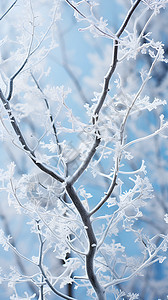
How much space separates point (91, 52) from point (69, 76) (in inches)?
7.3

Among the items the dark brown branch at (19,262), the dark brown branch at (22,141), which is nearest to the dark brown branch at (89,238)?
the dark brown branch at (22,141)

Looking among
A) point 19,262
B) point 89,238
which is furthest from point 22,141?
point 19,262

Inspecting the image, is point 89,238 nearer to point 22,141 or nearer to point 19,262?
point 22,141

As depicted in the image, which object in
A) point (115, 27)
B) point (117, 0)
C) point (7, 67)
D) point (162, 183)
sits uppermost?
point (117, 0)

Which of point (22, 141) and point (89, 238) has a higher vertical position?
point (22, 141)

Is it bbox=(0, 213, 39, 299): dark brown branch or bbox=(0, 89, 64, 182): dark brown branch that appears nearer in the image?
bbox=(0, 89, 64, 182): dark brown branch

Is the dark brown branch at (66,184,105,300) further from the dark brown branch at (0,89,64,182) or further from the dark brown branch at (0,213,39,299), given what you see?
the dark brown branch at (0,213,39,299)

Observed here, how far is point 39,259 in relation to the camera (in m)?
1.13

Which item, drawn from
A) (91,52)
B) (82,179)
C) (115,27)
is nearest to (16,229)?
(82,179)

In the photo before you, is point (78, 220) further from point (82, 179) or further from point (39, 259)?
point (82, 179)

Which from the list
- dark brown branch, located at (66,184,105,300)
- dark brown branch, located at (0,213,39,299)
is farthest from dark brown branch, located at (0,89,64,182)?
dark brown branch, located at (0,213,39,299)

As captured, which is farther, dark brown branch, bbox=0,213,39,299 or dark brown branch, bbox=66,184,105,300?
dark brown branch, bbox=0,213,39,299

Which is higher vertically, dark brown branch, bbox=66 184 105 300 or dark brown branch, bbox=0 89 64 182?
dark brown branch, bbox=0 89 64 182

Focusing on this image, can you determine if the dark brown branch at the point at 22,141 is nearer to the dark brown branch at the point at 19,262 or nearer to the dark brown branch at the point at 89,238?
the dark brown branch at the point at 89,238
